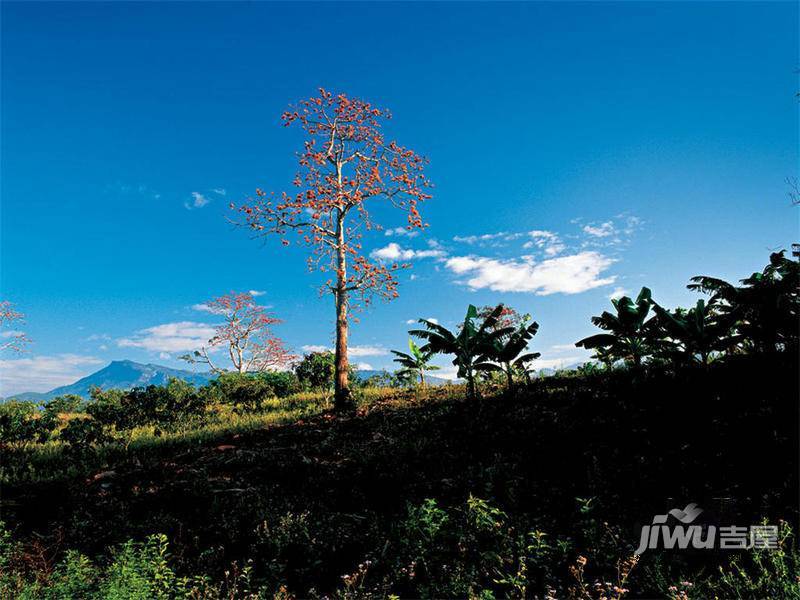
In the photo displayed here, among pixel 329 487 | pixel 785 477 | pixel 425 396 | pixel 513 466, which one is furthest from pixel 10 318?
pixel 785 477

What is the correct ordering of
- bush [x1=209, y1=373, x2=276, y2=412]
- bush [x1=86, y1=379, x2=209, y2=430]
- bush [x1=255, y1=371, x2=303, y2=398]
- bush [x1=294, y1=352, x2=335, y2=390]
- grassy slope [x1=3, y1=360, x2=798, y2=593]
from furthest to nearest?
bush [x1=294, y1=352, x2=335, y2=390] → bush [x1=255, y1=371, x2=303, y2=398] → bush [x1=209, y1=373, x2=276, y2=412] → bush [x1=86, y1=379, x2=209, y2=430] → grassy slope [x1=3, y1=360, x2=798, y2=593]

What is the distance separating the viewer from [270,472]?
33.1 ft

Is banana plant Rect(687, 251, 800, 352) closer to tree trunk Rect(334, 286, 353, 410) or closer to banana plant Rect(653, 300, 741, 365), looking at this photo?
banana plant Rect(653, 300, 741, 365)

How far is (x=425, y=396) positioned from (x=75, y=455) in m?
12.6

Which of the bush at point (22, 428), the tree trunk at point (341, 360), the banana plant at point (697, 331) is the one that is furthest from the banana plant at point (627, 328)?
the bush at point (22, 428)

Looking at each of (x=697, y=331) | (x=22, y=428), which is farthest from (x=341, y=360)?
(x=697, y=331)

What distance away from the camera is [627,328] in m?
18.9

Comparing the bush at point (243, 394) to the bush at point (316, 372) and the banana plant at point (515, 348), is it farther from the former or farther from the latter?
the banana plant at point (515, 348)

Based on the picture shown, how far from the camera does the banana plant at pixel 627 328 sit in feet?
60.9

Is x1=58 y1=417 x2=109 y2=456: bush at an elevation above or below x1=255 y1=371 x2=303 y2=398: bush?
below

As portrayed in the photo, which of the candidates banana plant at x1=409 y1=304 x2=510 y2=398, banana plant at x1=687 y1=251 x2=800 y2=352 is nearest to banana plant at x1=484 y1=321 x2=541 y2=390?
banana plant at x1=409 y1=304 x2=510 y2=398

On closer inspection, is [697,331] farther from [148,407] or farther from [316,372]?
[148,407]

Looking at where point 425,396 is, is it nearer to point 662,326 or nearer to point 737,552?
point 662,326

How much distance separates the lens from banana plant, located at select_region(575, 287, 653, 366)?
1856 centimetres
